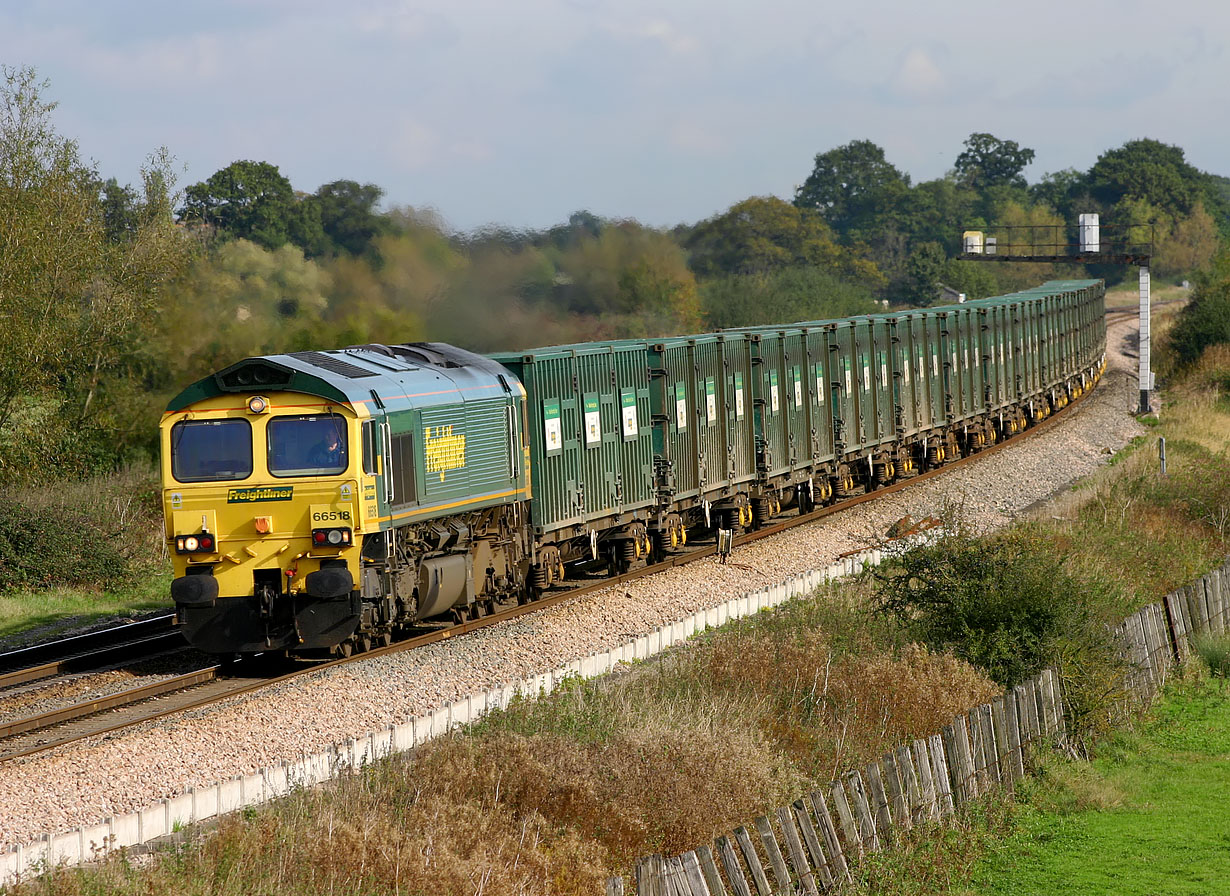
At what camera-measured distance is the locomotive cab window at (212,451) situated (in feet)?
46.8

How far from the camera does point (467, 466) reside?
1606 cm

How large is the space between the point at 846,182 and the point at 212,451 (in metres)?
105

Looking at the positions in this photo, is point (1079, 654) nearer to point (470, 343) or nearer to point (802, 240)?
point (470, 343)

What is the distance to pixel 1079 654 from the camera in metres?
13.9

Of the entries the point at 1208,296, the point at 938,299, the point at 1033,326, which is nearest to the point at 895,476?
the point at 1033,326

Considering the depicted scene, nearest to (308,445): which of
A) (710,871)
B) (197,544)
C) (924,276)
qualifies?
(197,544)

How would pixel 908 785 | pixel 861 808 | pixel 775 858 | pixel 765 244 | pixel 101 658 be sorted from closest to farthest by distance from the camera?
1. pixel 775 858
2. pixel 861 808
3. pixel 908 785
4. pixel 101 658
5. pixel 765 244

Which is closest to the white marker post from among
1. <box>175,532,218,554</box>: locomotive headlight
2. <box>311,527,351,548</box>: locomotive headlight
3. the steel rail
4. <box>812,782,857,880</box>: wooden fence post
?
the steel rail

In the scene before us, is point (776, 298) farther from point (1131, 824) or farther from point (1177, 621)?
point (1131, 824)

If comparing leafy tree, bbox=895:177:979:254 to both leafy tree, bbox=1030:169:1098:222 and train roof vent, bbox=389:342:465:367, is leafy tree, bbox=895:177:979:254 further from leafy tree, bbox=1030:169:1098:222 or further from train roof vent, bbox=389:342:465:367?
train roof vent, bbox=389:342:465:367

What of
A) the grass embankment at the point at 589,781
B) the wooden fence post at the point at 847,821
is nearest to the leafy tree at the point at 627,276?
the grass embankment at the point at 589,781

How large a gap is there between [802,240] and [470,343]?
4542cm

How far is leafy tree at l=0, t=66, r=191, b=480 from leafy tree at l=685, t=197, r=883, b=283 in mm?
21777

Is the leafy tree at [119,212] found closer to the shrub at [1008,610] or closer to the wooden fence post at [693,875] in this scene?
the shrub at [1008,610]
